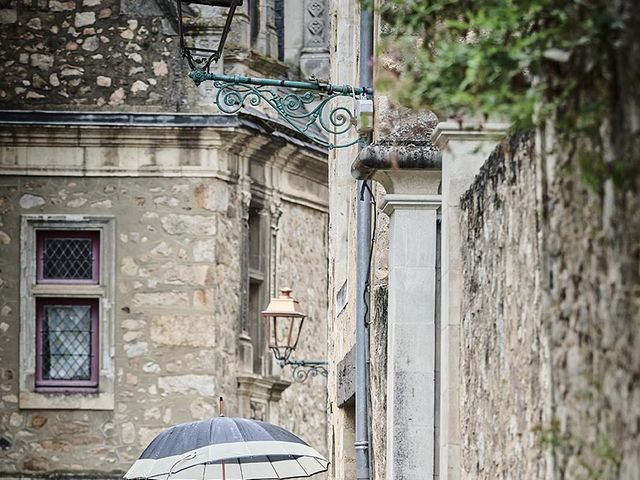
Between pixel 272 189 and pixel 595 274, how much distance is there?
62.4 feet

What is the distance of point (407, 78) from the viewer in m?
4.83

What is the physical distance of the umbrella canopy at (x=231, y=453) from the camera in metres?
13.0

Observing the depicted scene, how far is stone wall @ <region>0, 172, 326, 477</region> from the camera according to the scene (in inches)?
866

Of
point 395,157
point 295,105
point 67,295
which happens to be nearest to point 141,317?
point 67,295

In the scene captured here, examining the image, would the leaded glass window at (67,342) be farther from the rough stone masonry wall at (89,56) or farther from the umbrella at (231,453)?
the umbrella at (231,453)

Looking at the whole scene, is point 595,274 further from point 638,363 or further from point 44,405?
point 44,405

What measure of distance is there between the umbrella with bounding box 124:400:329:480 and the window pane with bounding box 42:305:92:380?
7.98 m

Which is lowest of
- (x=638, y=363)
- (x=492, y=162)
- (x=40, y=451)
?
(x=40, y=451)

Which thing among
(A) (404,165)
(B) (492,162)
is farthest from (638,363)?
(A) (404,165)

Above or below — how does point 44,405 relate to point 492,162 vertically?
below

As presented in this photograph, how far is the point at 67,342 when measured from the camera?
22.5m

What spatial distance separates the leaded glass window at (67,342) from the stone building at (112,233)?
0.05ft

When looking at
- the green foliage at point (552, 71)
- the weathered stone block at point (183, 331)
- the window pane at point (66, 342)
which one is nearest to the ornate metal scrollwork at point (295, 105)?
the green foliage at point (552, 71)

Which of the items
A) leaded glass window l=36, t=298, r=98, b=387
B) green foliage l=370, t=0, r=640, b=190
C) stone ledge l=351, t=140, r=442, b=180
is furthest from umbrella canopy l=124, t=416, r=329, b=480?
green foliage l=370, t=0, r=640, b=190
